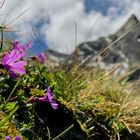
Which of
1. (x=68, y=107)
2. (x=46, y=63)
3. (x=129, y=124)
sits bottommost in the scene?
(x=129, y=124)

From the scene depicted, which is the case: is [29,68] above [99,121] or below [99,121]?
above

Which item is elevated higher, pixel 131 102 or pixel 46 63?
pixel 46 63

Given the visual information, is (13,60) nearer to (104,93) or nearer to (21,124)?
(21,124)

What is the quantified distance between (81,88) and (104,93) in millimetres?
771

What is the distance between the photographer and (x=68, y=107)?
11.6ft

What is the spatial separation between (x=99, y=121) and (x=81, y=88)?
0.46 metres

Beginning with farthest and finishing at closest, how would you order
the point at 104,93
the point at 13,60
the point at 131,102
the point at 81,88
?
the point at 104,93 < the point at 131,102 < the point at 81,88 < the point at 13,60

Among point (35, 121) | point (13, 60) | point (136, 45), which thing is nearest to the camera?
point (13, 60)

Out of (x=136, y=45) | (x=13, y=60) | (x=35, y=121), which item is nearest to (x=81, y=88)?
(x=35, y=121)

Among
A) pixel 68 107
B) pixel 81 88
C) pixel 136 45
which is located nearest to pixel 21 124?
pixel 68 107

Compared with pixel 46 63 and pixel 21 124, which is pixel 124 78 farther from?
pixel 21 124

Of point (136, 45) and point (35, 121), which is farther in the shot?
point (136, 45)

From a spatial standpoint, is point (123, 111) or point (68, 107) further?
point (123, 111)

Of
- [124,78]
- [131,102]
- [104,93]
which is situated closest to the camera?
[131,102]
